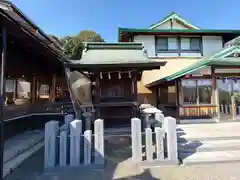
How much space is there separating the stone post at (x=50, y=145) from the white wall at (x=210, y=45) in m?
13.0

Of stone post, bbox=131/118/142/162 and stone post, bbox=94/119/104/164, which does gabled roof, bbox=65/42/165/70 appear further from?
stone post, bbox=94/119/104/164

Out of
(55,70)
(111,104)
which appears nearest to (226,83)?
(111,104)

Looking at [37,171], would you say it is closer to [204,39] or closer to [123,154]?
[123,154]

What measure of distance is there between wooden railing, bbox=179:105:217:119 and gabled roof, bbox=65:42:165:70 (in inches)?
161

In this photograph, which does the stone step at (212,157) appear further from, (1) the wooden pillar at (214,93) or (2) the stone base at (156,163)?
(1) the wooden pillar at (214,93)

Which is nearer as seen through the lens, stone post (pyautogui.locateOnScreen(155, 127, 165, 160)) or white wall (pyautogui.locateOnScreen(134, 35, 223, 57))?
stone post (pyautogui.locateOnScreen(155, 127, 165, 160))

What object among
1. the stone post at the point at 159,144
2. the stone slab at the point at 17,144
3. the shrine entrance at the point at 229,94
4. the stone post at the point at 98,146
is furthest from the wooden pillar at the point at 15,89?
the shrine entrance at the point at 229,94

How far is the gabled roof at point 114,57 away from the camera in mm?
6305

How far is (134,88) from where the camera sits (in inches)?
284

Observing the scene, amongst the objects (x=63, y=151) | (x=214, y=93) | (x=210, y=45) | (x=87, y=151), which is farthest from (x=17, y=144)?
(x=210, y=45)

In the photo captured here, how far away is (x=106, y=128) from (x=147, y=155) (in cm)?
273

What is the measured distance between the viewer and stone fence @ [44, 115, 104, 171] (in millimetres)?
4242

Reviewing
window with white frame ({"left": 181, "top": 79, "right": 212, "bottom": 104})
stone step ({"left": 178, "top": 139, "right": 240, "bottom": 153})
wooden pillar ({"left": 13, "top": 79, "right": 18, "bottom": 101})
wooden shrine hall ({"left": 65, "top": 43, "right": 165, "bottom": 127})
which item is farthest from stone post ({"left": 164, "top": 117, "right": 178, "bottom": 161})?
window with white frame ({"left": 181, "top": 79, "right": 212, "bottom": 104})

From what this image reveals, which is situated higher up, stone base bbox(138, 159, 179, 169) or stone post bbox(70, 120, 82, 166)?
stone post bbox(70, 120, 82, 166)
